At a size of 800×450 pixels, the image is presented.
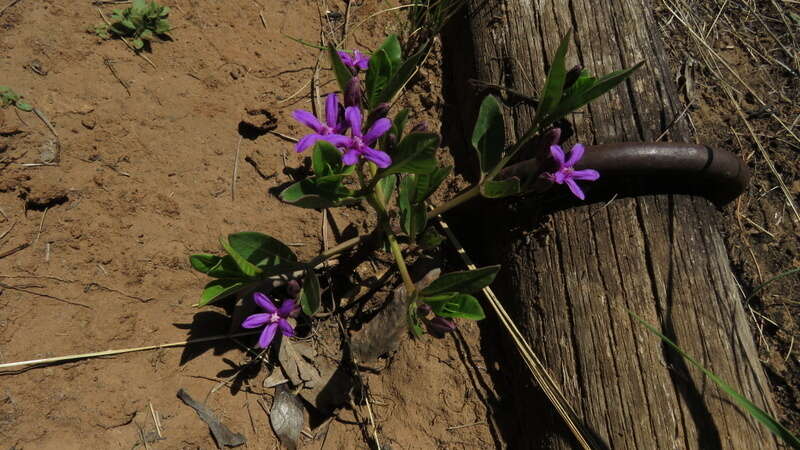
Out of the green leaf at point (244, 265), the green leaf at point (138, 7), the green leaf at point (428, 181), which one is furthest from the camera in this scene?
the green leaf at point (138, 7)

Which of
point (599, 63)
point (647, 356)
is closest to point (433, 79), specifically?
point (599, 63)

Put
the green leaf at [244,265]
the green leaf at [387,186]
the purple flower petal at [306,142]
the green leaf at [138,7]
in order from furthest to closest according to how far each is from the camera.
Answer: the green leaf at [138,7] < the green leaf at [387,186] < the green leaf at [244,265] < the purple flower petal at [306,142]

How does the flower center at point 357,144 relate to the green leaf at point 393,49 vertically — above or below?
below

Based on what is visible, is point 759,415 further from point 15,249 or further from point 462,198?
point 15,249

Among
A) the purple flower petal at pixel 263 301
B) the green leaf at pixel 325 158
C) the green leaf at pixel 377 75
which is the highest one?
the green leaf at pixel 377 75

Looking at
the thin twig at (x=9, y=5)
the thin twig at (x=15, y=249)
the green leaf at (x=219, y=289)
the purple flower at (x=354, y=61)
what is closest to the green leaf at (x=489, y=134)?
the purple flower at (x=354, y=61)

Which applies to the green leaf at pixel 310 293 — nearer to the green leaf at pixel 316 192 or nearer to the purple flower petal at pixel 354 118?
the green leaf at pixel 316 192

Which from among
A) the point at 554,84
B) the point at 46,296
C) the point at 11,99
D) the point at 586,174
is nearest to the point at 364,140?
the point at 554,84

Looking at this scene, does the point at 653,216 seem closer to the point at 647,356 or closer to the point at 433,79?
the point at 647,356
